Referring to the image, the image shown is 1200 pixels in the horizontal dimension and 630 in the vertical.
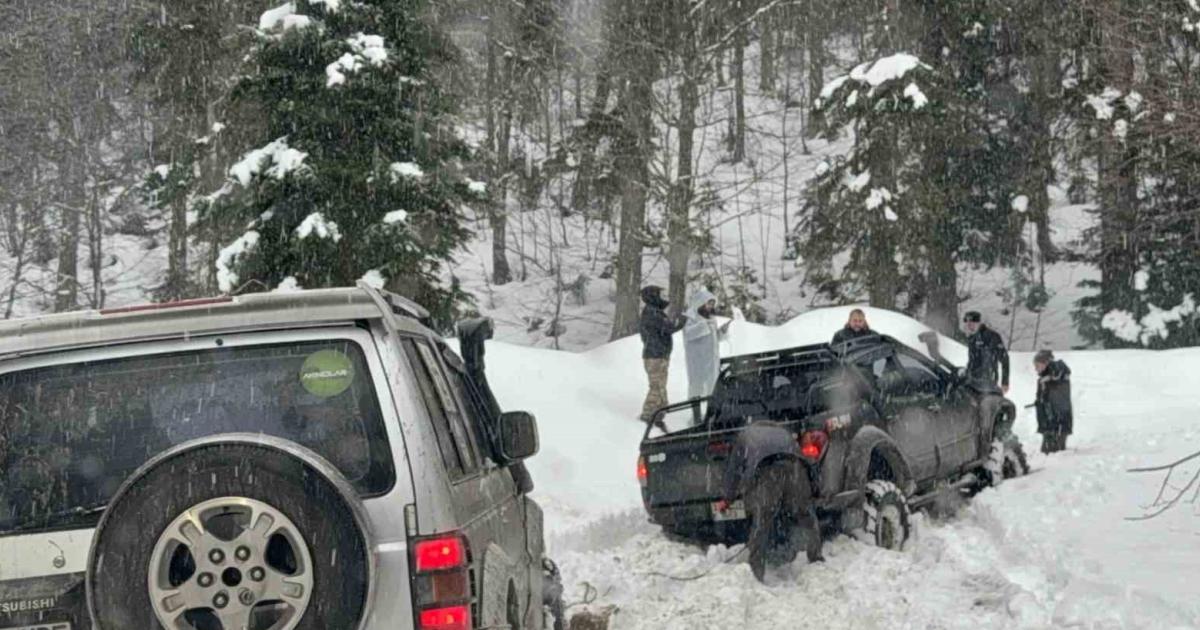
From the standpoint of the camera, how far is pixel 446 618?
367 cm

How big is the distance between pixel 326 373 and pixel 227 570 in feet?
2.37

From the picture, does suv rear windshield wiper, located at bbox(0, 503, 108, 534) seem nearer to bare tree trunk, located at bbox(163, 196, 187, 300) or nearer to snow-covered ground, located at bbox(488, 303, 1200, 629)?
snow-covered ground, located at bbox(488, 303, 1200, 629)

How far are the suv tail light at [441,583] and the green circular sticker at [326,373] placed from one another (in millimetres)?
552

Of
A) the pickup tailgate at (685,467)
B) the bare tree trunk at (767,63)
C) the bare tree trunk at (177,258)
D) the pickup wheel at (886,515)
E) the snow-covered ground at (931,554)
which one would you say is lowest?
the snow-covered ground at (931,554)

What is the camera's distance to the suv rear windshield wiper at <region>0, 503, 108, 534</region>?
3.68 m

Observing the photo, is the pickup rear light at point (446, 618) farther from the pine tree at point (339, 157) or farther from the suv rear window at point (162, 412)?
the pine tree at point (339, 157)

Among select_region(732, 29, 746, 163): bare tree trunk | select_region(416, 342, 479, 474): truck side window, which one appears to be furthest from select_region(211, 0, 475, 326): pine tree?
select_region(732, 29, 746, 163): bare tree trunk

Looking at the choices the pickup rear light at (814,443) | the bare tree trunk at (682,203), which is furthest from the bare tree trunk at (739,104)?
the pickup rear light at (814,443)

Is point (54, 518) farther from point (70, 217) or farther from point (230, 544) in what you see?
point (70, 217)

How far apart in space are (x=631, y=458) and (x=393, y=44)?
22.7 ft

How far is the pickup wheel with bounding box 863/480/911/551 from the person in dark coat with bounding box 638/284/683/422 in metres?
6.82

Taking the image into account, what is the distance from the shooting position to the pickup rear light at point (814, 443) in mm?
9781

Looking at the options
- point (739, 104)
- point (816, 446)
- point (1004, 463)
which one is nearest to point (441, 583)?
point (816, 446)

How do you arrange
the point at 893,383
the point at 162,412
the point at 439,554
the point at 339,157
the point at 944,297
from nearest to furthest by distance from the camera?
the point at 439,554 < the point at 162,412 < the point at 893,383 < the point at 339,157 < the point at 944,297
